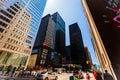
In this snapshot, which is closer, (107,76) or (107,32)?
(107,76)

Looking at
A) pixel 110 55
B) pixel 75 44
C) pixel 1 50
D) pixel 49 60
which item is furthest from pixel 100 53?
pixel 75 44

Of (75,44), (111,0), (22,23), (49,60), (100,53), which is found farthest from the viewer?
(75,44)

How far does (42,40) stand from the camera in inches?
1022

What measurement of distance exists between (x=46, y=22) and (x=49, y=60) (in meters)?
13.2

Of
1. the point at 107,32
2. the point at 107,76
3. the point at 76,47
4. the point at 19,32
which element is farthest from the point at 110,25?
the point at 76,47

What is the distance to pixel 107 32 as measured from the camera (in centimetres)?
96

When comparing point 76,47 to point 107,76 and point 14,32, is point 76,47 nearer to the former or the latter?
point 14,32

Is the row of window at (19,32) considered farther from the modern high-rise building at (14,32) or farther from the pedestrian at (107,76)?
the pedestrian at (107,76)

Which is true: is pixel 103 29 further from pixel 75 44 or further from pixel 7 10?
pixel 75 44

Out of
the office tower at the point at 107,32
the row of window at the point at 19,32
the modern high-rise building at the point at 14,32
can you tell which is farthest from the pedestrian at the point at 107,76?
the row of window at the point at 19,32

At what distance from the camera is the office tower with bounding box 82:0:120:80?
28.5 inches

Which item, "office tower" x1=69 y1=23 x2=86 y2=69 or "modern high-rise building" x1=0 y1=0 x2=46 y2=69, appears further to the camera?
"office tower" x1=69 y1=23 x2=86 y2=69

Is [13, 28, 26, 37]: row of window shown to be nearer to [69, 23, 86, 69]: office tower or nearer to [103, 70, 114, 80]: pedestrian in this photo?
[103, 70, 114, 80]: pedestrian

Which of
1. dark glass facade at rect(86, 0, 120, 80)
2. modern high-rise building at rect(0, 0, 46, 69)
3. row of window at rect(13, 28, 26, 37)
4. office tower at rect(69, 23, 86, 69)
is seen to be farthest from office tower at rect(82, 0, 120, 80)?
office tower at rect(69, 23, 86, 69)
